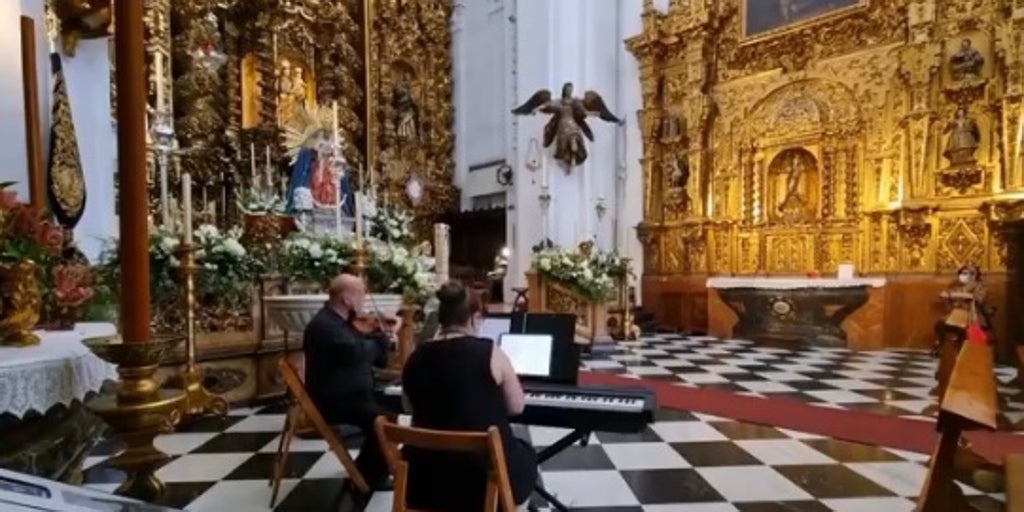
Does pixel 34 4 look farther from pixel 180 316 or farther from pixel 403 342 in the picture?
pixel 403 342

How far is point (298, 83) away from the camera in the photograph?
10.1 meters

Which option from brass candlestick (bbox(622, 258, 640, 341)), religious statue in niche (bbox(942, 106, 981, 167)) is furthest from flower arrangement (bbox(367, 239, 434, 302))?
religious statue in niche (bbox(942, 106, 981, 167))

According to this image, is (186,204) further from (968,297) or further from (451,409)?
(968,297)

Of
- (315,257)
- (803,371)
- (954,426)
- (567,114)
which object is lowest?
(803,371)

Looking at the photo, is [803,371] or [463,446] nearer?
[463,446]

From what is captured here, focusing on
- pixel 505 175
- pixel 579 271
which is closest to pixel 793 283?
pixel 579 271

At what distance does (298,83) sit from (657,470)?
8.90 meters

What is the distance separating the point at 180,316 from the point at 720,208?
29.2 feet

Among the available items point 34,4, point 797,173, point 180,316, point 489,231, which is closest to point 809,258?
point 797,173

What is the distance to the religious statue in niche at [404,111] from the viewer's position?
11.8m

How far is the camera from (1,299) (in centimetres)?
181

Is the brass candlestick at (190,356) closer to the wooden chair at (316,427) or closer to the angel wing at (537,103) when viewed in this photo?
the wooden chair at (316,427)

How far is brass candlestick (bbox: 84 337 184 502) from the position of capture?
1.57m

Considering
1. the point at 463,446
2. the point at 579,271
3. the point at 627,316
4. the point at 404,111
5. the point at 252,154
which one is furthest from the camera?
the point at 404,111
